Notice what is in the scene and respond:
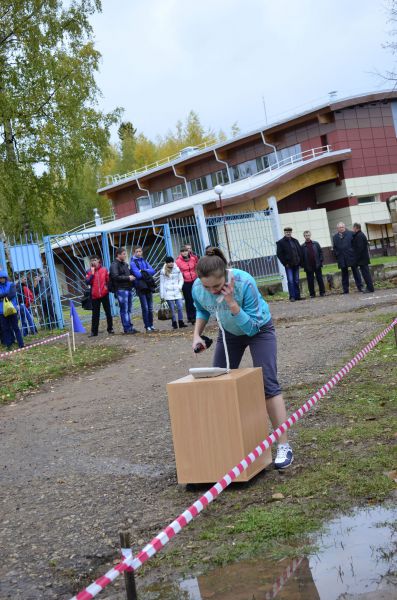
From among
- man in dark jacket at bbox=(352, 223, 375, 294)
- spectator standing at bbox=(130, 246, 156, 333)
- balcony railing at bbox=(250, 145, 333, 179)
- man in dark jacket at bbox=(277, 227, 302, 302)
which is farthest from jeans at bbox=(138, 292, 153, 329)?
balcony railing at bbox=(250, 145, 333, 179)

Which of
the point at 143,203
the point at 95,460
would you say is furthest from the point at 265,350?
the point at 143,203

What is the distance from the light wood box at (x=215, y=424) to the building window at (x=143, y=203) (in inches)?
1685

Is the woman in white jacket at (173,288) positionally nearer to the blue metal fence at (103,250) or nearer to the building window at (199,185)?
the blue metal fence at (103,250)

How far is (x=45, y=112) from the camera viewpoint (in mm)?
23281

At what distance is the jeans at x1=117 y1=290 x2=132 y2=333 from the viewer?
17.3m

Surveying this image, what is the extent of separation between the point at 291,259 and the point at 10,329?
793cm

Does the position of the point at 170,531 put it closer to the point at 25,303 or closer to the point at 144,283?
the point at 144,283

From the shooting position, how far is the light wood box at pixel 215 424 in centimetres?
539

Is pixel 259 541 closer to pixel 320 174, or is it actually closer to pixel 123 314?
pixel 123 314

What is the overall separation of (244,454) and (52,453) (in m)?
2.76

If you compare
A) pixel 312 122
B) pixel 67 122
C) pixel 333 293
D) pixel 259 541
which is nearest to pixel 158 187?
Answer: pixel 312 122

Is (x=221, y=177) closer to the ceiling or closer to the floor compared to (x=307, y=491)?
closer to the ceiling

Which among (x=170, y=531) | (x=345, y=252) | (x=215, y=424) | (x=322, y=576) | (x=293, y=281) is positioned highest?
(x=345, y=252)

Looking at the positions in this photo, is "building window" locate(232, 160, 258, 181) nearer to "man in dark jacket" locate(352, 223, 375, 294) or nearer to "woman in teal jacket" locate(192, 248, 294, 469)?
"man in dark jacket" locate(352, 223, 375, 294)
